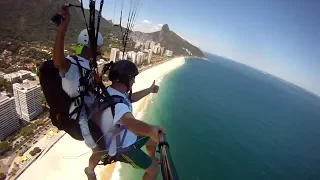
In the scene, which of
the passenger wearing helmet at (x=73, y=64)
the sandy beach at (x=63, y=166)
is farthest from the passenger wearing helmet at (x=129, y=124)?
the sandy beach at (x=63, y=166)

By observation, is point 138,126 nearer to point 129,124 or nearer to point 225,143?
point 129,124

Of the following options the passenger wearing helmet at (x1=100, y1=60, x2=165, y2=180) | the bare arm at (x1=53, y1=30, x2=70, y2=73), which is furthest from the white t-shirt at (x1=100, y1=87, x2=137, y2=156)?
the bare arm at (x1=53, y1=30, x2=70, y2=73)

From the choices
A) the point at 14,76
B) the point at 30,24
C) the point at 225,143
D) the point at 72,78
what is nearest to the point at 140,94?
the point at 72,78

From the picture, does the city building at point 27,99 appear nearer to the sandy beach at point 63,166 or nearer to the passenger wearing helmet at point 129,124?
the sandy beach at point 63,166

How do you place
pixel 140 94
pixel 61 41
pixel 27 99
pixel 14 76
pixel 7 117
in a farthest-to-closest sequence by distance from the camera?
pixel 14 76
pixel 27 99
pixel 7 117
pixel 140 94
pixel 61 41

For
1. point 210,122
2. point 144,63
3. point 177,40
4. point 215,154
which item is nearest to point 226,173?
point 215,154

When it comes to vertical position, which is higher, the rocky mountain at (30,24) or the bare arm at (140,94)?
the bare arm at (140,94)

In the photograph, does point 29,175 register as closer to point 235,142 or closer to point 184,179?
point 184,179
